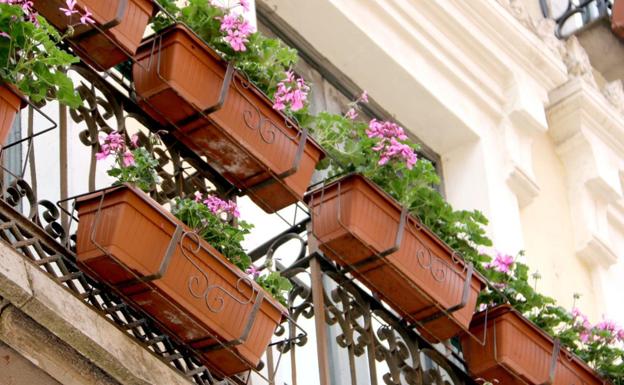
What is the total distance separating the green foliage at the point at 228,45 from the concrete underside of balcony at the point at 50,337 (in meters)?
1.51

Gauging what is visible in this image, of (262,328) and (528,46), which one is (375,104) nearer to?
(528,46)

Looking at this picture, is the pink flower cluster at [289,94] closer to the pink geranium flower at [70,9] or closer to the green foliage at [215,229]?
the green foliage at [215,229]

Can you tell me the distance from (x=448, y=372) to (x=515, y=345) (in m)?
0.28

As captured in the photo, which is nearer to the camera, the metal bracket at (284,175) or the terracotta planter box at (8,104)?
the terracotta planter box at (8,104)

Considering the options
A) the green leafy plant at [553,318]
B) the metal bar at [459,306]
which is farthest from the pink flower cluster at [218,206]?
the green leafy plant at [553,318]

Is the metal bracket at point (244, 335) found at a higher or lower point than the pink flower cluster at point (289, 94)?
lower

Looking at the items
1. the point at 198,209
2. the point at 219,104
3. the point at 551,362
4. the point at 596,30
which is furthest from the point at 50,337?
the point at 596,30

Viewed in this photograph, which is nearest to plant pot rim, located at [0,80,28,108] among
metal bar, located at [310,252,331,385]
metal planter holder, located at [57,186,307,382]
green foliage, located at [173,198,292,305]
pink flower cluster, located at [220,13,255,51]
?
metal planter holder, located at [57,186,307,382]

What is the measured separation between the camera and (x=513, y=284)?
26.3 ft

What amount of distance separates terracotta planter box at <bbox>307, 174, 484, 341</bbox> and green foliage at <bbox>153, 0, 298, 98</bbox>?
1.50 feet

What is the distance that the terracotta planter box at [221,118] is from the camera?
22.2 feet

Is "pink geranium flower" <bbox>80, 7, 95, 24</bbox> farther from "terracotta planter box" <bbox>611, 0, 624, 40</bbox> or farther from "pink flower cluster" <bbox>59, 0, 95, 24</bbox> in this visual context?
"terracotta planter box" <bbox>611, 0, 624, 40</bbox>

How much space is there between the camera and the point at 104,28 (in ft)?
21.2

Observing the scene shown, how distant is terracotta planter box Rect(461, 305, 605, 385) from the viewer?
772 centimetres
